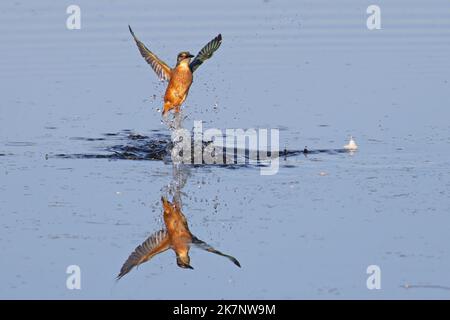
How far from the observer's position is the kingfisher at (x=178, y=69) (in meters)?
10.8

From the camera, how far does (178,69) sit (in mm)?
10883

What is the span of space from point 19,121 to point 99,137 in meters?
0.95

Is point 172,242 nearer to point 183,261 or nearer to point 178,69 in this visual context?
point 183,261

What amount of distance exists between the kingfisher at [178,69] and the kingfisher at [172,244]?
2.20 meters

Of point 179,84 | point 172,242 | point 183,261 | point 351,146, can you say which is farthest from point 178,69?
point 183,261

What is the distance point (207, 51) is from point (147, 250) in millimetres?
3207

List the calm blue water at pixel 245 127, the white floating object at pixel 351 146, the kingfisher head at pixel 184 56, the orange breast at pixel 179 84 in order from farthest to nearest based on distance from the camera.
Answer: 1. the orange breast at pixel 179 84
2. the kingfisher head at pixel 184 56
3. the white floating object at pixel 351 146
4. the calm blue water at pixel 245 127

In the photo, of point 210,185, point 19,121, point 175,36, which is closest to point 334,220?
point 210,185

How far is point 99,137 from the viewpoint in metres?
11.0

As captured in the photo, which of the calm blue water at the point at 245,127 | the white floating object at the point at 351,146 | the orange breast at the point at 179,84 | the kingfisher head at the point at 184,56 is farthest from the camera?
the orange breast at the point at 179,84

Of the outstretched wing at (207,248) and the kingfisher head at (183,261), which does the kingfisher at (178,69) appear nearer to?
the outstretched wing at (207,248)

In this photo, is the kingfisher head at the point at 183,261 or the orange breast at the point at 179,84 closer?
the kingfisher head at the point at 183,261

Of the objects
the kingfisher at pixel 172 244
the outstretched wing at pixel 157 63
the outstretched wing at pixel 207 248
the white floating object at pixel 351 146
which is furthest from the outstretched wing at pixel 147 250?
the outstretched wing at pixel 157 63

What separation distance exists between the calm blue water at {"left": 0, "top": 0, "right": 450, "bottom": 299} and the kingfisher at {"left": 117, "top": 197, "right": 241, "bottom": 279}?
6cm
